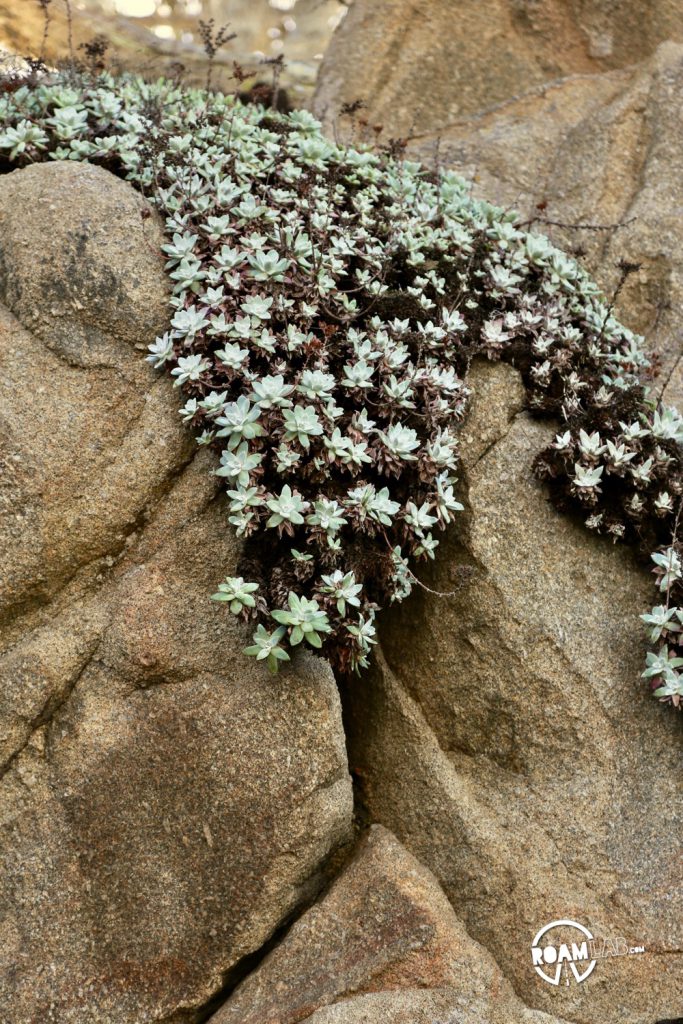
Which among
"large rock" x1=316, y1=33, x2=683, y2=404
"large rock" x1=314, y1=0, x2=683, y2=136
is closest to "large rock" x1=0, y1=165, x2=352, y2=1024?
"large rock" x1=316, y1=33, x2=683, y2=404

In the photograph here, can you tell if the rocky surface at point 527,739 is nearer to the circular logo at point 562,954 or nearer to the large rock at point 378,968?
the circular logo at point 562,954

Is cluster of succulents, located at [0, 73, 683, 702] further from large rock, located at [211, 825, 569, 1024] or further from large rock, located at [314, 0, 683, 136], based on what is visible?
large rock, located at [314, 0, 683, 136]

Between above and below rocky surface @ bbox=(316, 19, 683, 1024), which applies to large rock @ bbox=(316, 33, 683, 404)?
above

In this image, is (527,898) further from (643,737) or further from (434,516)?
(434,516)

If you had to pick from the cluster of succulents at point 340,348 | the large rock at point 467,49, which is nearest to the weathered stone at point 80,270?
the cluster of succulents at point 340,348

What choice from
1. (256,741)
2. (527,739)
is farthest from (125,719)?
(527,739)
